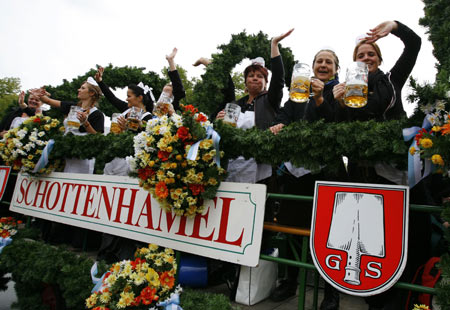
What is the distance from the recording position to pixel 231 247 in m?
2.08

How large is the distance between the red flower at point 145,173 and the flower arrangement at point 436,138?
161cm

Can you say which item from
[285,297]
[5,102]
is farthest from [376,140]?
[5,102]

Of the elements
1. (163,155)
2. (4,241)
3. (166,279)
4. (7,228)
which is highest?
(163,155)

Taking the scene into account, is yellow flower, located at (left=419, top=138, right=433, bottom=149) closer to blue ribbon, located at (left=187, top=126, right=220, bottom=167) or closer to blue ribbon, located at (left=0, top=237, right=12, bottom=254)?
blue ribbon, located at (left=187, top=126, right=220, bottom=167)

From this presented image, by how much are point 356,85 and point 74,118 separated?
10.1 feet

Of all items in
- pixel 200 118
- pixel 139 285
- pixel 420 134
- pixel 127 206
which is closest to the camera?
pixel 420 134

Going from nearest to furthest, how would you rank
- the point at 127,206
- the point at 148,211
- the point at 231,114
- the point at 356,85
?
the point at 356,85
the point at 231,114
the point at 148,211
the point at 127,206

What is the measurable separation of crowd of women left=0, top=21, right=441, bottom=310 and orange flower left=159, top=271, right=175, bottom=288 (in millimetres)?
852

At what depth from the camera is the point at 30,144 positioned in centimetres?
367

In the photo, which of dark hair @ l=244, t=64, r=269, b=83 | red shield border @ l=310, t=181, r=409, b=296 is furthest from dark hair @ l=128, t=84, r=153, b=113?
red shield border @ l=310, t=181, r=409, b=296

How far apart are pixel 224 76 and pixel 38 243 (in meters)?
2.65

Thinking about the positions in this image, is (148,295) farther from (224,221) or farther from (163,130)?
(163,130)

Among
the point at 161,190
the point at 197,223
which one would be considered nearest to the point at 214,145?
the point at 161,190

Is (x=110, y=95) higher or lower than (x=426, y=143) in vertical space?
higher
